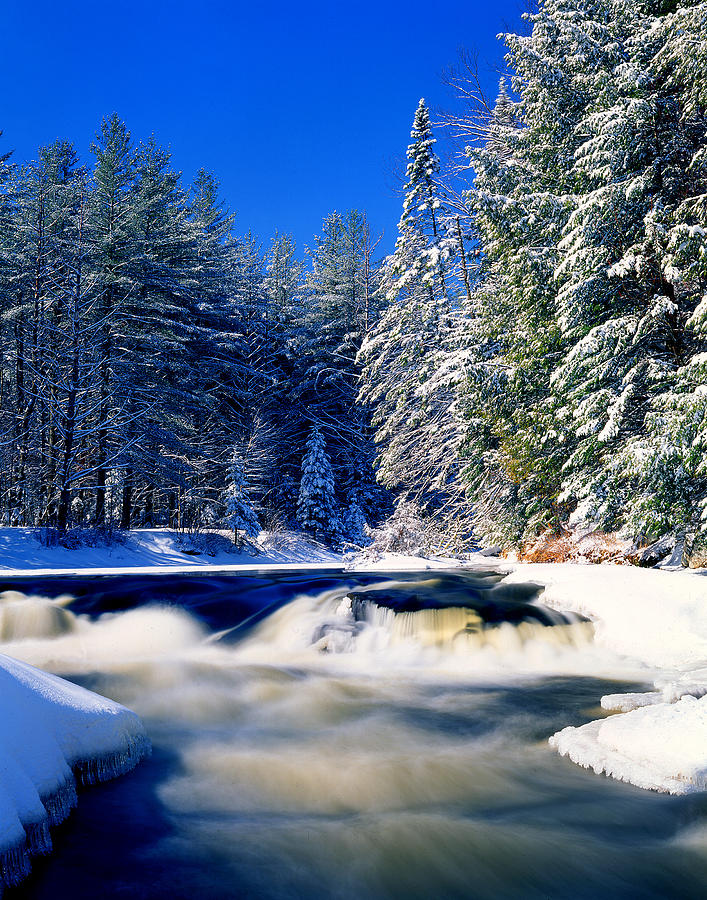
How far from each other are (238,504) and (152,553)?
21.4 ft

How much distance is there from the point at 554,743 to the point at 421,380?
38.1 ft

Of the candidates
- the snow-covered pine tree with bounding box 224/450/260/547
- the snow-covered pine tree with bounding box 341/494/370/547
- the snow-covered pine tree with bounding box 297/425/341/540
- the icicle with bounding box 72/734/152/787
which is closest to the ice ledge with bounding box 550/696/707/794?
the icicle with bounding box 72/734/152/787

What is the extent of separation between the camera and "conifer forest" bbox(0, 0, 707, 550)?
1010cm

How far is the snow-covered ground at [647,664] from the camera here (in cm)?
382

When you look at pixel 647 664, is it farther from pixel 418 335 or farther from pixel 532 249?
pixel 418 335

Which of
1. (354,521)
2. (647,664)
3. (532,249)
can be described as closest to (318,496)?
(354,521)

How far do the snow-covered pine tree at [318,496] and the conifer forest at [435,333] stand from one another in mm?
108

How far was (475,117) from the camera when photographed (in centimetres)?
1552

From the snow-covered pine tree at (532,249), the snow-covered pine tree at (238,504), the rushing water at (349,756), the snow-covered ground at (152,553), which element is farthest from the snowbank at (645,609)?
the snow-covered pine tree at (238,504)

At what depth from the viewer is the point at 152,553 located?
16.7 metres

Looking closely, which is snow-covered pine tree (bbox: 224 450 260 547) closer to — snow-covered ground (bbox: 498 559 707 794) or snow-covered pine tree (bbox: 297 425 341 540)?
snow-covered pine tree (bbox: 297 425 341 540)

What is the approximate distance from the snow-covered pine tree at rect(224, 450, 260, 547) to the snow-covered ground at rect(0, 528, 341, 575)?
2.05 feet

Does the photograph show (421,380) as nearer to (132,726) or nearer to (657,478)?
(657,478)

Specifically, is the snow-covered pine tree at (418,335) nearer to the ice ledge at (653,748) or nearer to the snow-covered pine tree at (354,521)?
the snow-covered pine tree at (354,521)
